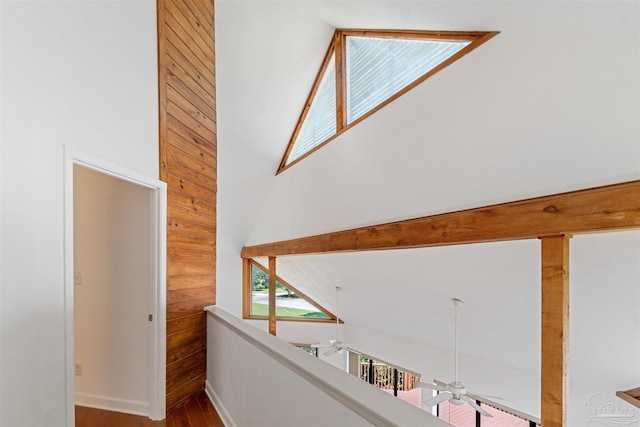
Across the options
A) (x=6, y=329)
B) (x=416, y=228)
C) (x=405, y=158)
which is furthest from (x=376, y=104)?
(x=6, y=329)

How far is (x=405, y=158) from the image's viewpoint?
290 cm

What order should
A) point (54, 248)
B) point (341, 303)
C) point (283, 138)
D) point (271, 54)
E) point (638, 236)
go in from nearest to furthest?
1. point (54, 248)
2. point (638, 236)
3. point (271, 54)
4. point (283, 138)
5. point (341, 303)

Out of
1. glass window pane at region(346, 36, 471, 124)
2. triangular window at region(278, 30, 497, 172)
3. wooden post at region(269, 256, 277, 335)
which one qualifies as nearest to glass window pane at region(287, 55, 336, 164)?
triangular window at region(278, 30, 497, 172)

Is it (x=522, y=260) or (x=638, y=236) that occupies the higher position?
(x=638, y=236)

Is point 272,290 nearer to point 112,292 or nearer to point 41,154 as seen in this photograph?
point 112,292

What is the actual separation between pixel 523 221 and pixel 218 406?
105 inches

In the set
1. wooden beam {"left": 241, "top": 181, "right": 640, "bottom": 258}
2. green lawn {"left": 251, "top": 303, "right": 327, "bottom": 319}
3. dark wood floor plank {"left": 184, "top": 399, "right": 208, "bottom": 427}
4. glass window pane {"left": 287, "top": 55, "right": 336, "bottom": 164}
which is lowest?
green lawn {"left": 251, "top": 303, "right": 327, "bottom": 319}

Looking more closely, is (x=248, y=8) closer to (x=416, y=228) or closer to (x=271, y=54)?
(x=271, y=54)

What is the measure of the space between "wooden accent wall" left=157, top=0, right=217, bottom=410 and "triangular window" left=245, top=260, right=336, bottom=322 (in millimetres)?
3171

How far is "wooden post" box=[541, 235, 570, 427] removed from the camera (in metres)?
1.97

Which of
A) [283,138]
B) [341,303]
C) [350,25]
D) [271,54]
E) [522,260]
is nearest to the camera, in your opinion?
[522,260]

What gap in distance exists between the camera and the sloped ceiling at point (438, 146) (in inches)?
64.7

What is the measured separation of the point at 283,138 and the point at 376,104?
6.72ft

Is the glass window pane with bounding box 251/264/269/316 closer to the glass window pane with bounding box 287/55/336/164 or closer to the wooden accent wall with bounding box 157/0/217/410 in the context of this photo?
the glass window pane with bounding box 287/55/336/164
